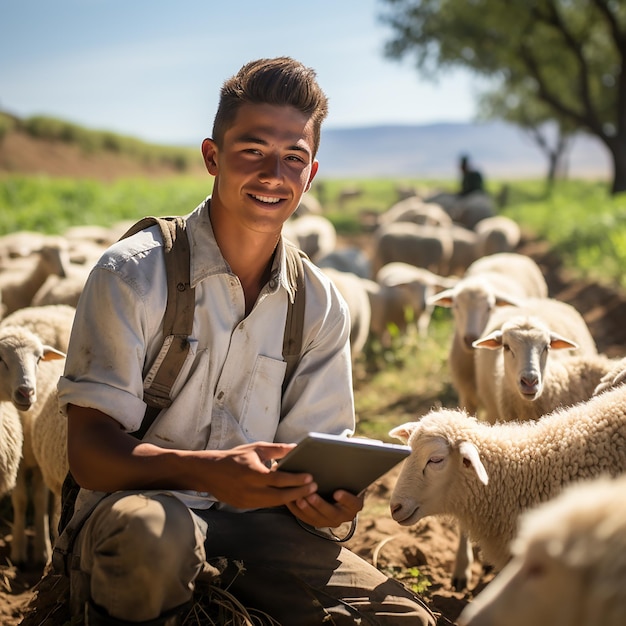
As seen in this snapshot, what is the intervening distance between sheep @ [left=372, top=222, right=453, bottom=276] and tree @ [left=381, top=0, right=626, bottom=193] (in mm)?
12188

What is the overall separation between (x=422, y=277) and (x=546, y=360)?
4982mm

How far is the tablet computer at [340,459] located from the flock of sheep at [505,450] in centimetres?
50

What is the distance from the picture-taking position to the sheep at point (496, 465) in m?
3.32

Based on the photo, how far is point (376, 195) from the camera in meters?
40.2

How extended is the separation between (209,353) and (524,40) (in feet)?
78.0

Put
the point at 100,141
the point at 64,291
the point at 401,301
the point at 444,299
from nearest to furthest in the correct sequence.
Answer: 1. the point at 444,299
2. the point at 64,291
3. the point at 401,301
4. the point at 100,141

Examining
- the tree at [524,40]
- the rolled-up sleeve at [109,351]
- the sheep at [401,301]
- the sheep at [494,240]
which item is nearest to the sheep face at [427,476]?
the rolled-up sleeve at [109,351]

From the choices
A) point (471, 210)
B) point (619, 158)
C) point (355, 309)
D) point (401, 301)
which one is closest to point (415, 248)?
point (401, 301)

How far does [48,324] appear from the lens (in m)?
5.11

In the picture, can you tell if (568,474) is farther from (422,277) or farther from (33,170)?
(33,170)

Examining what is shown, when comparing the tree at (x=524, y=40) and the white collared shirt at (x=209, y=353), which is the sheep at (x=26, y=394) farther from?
the tree at (x=524, y=40)

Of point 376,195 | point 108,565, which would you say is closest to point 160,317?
point 108,565

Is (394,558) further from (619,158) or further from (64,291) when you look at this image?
(619,158)

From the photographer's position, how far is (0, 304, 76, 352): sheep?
16.5ft
